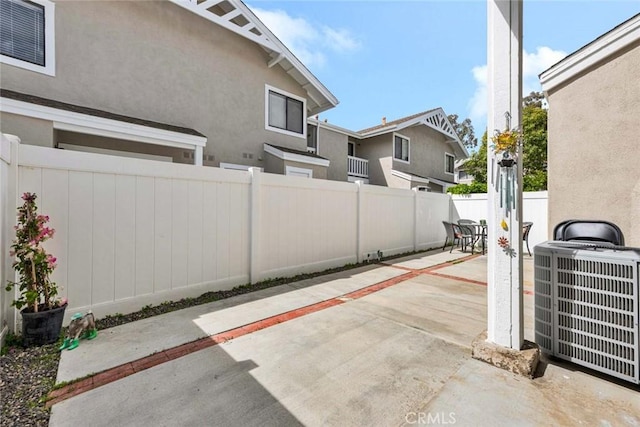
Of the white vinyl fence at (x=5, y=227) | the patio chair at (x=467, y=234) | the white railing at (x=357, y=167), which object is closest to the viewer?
the white vinyl fence at (x=5, y=227)

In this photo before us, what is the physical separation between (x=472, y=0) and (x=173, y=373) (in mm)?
5837

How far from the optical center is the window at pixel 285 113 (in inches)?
395

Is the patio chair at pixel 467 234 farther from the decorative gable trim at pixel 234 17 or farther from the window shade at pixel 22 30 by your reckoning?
the window shade at pixel 22 30

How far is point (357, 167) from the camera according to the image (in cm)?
1582

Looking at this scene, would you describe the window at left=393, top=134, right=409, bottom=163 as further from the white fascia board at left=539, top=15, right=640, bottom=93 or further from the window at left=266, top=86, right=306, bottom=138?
the white fascia board at left=539, top=15, right=640, bottom=93

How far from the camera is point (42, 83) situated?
603cm

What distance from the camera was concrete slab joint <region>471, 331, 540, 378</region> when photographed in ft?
8.84

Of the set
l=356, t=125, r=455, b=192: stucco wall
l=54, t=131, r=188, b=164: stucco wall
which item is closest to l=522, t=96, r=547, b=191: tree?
l=356, t=125, r=455, b=192: stucco wall

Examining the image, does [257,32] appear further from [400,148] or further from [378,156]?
[400,148]

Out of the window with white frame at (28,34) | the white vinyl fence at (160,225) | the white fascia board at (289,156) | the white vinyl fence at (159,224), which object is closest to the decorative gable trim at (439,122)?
the white fascia board at (289,156)

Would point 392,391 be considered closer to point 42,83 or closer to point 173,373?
point 173,373

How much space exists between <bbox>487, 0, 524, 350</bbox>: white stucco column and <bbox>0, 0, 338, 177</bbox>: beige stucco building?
21.4ft

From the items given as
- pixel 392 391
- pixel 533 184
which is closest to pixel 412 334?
pixel 392 391

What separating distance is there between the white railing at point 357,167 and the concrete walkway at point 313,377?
11.5 m
